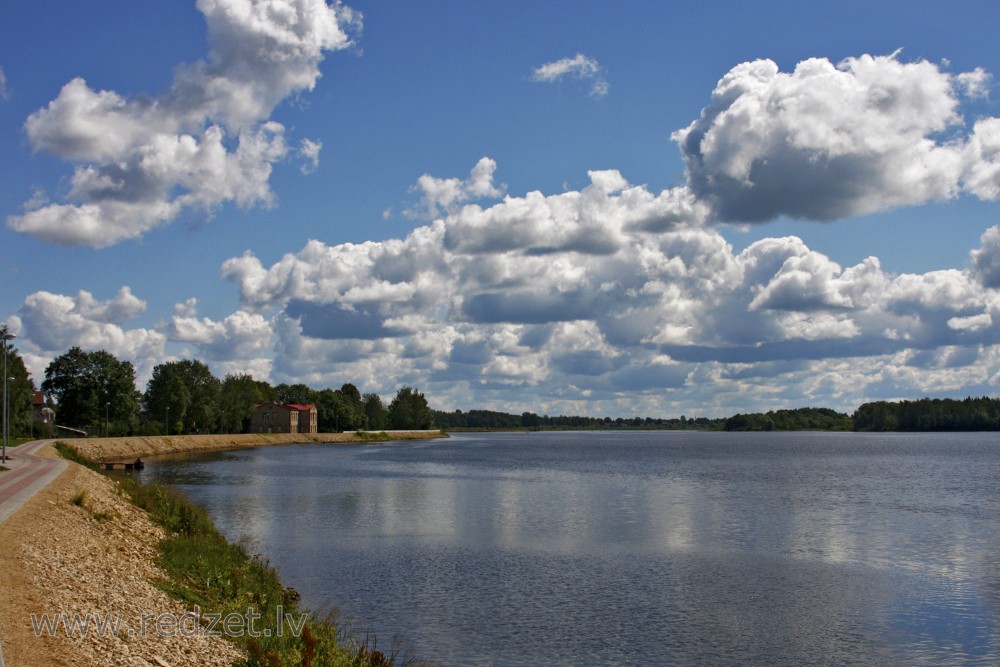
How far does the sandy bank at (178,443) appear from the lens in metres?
91.0

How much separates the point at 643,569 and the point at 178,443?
10779 cm

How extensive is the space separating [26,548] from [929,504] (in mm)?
51695

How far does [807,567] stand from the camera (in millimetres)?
30359

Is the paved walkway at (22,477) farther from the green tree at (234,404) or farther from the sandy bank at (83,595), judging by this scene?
the green tree at (234,404)

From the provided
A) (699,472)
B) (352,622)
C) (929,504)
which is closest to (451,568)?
(352,622)

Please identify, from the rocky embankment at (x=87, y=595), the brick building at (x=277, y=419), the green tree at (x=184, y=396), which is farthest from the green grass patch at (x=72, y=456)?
the brick building at (x=277, y=419)

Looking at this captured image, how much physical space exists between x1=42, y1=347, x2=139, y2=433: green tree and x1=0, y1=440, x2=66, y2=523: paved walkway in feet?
191

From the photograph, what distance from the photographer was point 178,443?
12256 centimetres

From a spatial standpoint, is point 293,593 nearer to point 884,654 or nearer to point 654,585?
point 654,585

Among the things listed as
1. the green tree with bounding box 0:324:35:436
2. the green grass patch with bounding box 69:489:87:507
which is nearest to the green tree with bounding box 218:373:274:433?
the green tree with bounding box 0:324:35:436

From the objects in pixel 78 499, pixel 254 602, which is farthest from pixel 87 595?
pixel 78 499

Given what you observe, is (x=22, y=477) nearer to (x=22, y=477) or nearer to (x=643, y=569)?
(x=22, y=477)

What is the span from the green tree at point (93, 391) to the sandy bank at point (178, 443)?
26.6 ft

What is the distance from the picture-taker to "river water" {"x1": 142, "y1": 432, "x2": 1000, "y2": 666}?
20.7 metres
